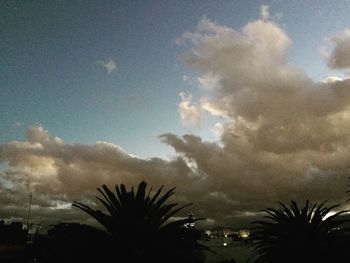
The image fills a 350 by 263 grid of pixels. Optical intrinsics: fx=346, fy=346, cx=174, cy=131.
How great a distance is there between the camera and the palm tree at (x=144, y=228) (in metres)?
16.8

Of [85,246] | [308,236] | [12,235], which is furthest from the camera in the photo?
[12,235]

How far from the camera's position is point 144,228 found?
1716 centimetres

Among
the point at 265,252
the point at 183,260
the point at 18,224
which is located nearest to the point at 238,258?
the point at 18,224

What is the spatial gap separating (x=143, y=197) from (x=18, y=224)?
5696 cm

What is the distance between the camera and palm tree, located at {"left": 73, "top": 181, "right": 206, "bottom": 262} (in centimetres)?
1681

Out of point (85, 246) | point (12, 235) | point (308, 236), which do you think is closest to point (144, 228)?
point (85, 246)

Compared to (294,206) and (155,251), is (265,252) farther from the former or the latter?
(155,251)

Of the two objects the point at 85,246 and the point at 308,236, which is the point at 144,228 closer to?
the point at 85,246

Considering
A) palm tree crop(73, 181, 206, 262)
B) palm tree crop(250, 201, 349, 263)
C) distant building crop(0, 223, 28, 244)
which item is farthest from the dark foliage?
distant building crop(0, 223, 28, 244)

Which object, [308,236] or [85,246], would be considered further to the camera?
[308,236]

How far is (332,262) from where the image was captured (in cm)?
2900

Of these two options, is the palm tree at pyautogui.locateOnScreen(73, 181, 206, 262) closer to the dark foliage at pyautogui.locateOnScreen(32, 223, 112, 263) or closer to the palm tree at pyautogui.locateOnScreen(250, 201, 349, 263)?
the dark foliage at pyautogui.locateOnScreen(32, 223, 112, 263)

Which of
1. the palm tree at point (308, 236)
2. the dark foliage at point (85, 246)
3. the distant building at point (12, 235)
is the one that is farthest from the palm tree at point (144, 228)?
the distant building at point (12, 235)

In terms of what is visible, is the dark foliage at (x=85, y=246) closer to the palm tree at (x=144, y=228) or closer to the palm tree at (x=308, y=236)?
the palm tree at (x=144, y=228)
